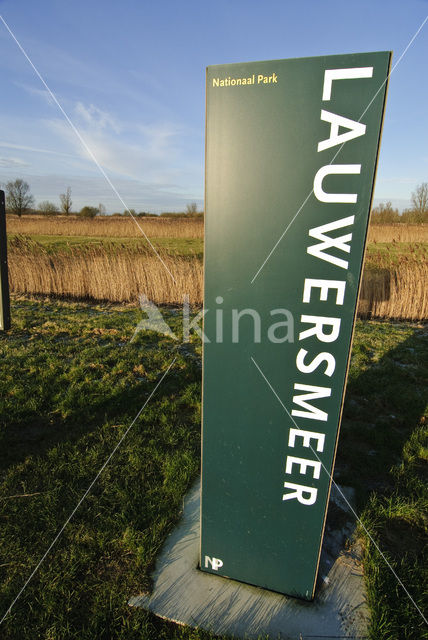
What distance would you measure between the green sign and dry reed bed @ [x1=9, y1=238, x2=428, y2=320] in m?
7.62

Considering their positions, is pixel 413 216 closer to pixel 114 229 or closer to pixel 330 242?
pixel 114 229

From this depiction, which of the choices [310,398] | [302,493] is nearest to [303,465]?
[302,493]

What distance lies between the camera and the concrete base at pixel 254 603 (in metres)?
1.95

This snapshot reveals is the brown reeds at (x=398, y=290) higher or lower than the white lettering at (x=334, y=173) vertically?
lower

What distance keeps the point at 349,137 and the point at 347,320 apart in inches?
29.4

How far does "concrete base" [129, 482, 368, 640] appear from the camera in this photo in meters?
1.95

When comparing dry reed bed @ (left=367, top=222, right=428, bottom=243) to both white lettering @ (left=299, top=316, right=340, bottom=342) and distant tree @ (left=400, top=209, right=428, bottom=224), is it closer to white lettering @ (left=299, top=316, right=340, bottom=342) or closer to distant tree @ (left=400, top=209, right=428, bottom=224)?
distant tree @ (left=400, top=209, right=428, bottom=224)

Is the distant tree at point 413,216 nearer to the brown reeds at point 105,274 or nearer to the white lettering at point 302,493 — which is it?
the brown reeds at point 105,274

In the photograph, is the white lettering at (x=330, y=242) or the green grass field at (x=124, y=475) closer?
the white lettering at (x=330, y=242)

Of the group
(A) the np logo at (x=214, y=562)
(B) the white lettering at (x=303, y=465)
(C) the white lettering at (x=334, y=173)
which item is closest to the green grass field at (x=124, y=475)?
(A) the np logo at (x=214, y=562)

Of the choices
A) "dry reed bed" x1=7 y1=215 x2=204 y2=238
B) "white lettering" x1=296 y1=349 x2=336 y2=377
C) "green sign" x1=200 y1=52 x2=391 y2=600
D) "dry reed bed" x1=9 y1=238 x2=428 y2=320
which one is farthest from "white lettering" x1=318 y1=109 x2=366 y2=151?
"dry reed bed" x1=7 y1=215 x2=204 y2=238

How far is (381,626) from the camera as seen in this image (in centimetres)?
192

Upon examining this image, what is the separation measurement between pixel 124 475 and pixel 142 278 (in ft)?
24.1

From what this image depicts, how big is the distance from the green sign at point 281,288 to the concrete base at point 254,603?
0.35 feet
